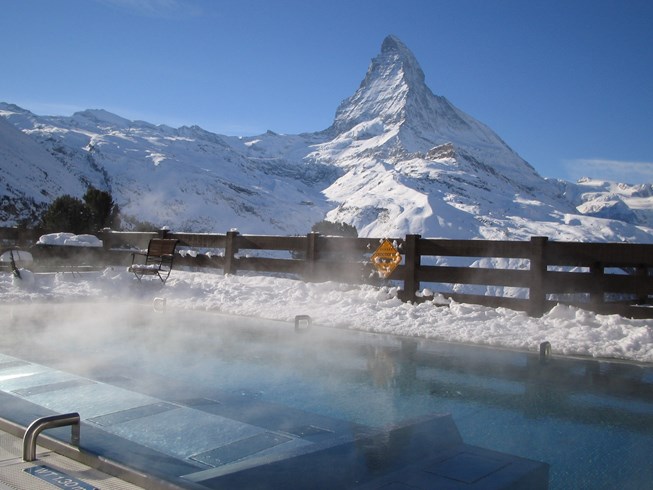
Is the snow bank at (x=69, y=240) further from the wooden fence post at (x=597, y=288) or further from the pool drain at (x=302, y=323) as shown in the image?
the wooden fence post at (x=597, y=288)

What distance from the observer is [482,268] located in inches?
319

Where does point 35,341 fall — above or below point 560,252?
below

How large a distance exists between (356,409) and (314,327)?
365 centimetres

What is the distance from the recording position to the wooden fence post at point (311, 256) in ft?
33.5

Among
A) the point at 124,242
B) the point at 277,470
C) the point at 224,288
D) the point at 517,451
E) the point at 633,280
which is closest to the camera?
the point at 277,470

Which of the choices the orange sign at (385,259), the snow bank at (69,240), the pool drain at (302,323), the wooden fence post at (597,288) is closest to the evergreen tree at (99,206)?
the snow bank at (69,240)

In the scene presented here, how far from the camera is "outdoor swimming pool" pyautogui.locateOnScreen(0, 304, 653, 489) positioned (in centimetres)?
341

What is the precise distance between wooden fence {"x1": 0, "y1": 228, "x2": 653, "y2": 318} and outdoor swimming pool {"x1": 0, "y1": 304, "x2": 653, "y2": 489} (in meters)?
1.61

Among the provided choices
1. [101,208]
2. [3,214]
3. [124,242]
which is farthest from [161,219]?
[124,242]

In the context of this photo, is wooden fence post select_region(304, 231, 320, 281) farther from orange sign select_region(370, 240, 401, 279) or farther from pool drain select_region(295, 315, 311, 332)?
pool drain select_region(295, 315, 311, 332)

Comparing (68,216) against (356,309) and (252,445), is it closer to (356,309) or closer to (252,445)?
(356,309)

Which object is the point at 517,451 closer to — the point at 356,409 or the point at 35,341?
the point at 356,409

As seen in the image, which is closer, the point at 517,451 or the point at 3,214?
the point at 517,451

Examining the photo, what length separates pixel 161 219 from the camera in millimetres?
97062
